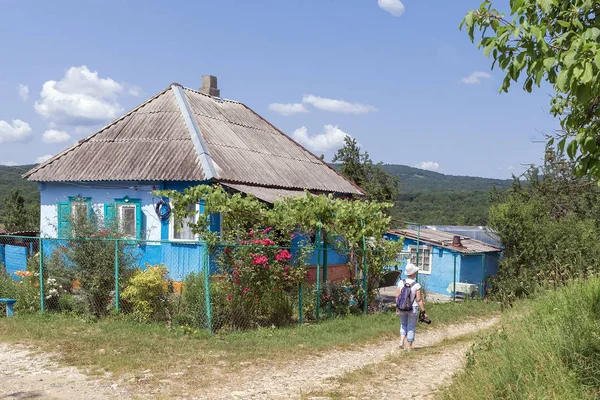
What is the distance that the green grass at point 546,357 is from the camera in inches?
200

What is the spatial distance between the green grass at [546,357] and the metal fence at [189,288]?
181 inches

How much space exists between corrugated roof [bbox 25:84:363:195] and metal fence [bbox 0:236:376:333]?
391cm

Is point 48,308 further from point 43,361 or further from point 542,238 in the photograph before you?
point 542,238

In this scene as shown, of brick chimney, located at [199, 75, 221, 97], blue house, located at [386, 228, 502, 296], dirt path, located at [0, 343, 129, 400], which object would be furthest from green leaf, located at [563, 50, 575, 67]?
brick chimney, located at [199, 75, 221, 97]

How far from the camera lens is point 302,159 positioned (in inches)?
812

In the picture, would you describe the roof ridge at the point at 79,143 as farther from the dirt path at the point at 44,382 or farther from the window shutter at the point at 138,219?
the dirt path at the point at 44,382

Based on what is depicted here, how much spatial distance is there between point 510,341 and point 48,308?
29.1ft

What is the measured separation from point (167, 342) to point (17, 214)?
4167 centimetres

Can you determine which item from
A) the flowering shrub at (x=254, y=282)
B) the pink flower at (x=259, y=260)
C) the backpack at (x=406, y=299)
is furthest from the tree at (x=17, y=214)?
the backpack at (x=406, y=299)

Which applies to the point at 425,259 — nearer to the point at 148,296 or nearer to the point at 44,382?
the point at 148,296

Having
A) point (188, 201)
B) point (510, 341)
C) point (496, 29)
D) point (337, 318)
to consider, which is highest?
point (496, 29)

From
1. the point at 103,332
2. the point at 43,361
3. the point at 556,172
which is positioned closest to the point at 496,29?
the point at 43,361

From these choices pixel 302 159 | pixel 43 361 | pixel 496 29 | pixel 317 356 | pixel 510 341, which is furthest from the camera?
pixel 302 159

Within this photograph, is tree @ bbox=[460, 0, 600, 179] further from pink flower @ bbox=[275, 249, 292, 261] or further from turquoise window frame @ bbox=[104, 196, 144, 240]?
turquoise window frame @ bbox=[104, 196, 144, 240]
